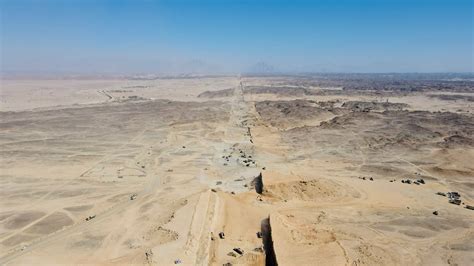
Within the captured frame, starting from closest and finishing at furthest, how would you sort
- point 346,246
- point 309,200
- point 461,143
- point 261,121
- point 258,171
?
1. point 346,246
2. point 309,200
3. point 258,171
4. point 461,143
5. point 261,121

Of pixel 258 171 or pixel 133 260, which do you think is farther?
pixel 258 171

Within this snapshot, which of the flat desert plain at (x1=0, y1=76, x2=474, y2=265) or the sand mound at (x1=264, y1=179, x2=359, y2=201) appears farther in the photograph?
the sand mound at (x1=264, y1=179, x2=359, y2=201)

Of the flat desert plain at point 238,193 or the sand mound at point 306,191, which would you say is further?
the sand mound at point 306,191

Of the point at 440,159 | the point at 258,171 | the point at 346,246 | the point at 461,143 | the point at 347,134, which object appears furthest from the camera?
the point at 347,134

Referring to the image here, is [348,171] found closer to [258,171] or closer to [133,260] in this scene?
[258,171]

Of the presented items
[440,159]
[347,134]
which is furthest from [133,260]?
[347,134]

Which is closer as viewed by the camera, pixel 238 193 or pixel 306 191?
pixel 306 191

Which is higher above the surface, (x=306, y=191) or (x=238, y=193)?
(x=306, y=191)
